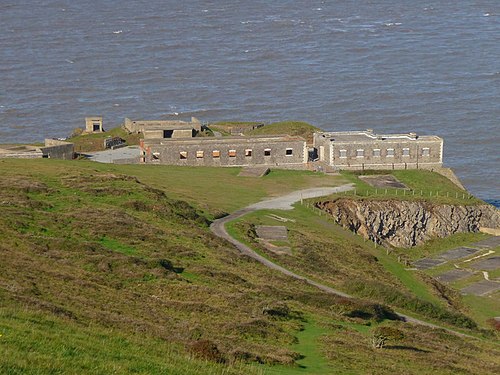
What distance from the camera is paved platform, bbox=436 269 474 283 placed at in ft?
221

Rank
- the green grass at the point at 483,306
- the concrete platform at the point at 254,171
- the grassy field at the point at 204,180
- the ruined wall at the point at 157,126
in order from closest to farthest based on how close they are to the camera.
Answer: the green grass at the point at 483,306
the grassy field at the point at 204,180
the concrete platform at the point at 254,171
the ruined wall at the point at 157,126

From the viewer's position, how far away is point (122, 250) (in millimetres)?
51469

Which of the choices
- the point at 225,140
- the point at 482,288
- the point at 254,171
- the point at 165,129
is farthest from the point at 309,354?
the point at 165,129

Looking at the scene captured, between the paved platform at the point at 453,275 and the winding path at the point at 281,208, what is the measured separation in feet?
39.5

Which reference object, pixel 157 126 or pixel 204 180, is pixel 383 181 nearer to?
pixel 204 180

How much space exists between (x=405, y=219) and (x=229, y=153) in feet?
58.6

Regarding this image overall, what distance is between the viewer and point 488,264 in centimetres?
7156

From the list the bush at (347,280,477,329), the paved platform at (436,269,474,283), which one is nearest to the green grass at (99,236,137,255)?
the bush at (347,280,477,329)

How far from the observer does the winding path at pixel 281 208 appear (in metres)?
53.0

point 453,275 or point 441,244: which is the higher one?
point 441,244

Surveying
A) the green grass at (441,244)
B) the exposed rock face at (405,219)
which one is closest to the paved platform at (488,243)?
the green grass at (441,244)

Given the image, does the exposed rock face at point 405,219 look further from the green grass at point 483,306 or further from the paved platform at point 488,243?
the green grass at point 483,306

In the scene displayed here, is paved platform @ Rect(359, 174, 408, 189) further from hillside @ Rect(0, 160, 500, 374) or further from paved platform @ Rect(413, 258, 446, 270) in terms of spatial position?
hillside @ Rect(0, 160, 500, 374)

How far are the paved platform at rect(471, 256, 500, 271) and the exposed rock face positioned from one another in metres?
7.67
